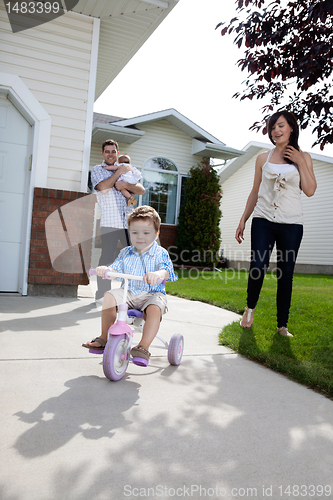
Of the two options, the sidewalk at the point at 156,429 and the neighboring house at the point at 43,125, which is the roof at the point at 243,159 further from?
the sidewalk at the point at 156,429

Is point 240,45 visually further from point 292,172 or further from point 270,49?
point 292,172

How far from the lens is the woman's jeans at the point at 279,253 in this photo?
11.9 feet

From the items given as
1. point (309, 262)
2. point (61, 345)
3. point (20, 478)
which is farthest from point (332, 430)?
point (309, 262)

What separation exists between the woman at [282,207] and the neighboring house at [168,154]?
9998mm

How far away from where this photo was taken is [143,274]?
2.95 meters

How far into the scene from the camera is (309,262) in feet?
58.0

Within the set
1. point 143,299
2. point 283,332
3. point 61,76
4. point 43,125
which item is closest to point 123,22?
point 61,76

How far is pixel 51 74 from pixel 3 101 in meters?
0.69

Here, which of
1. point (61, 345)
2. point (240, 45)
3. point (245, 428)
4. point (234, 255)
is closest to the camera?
point (245, 428)

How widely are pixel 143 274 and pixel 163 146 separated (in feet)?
38.4

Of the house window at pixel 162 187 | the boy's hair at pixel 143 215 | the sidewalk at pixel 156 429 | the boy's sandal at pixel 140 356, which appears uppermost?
the house window at pixel 162 187

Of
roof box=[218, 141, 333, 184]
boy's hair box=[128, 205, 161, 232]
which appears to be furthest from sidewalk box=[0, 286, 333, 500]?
roof box=[218, 141, 333, 184]

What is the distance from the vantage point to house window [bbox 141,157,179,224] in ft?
45.8

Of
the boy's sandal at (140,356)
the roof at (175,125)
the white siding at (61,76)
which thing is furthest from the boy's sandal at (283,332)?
the roof at (175,125)
